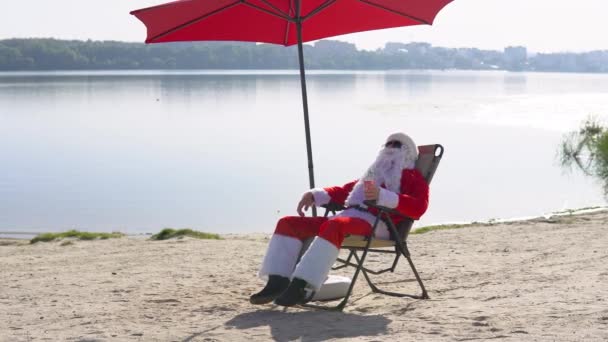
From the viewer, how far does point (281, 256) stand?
5414 millimetres

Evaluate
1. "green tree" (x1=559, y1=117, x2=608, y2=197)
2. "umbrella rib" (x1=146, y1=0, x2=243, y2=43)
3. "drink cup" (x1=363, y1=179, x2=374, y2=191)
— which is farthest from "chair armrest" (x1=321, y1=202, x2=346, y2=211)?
"green tree" (x1=559, y1=117, x2=608, y2=197)

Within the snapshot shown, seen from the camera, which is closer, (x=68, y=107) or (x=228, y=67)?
(x=68, y=107)

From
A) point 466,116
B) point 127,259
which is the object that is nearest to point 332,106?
point 466,116

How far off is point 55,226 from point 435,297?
10.3 metres

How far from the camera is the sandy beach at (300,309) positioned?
470cm

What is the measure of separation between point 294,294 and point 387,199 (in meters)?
0.72

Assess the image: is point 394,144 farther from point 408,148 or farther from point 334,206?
point 334,206

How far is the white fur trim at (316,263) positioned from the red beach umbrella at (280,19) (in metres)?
0.89

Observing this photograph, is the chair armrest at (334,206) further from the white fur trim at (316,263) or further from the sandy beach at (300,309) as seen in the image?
the white fur trim at (316,263)

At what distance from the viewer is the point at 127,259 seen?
7.78 m

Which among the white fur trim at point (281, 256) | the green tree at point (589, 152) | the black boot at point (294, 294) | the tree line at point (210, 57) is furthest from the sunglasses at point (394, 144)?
the tree line at point (210, 57)

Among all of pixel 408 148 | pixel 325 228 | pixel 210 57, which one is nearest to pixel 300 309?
pixel 325 228

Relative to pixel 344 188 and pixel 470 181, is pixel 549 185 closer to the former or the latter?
pixel 470 181

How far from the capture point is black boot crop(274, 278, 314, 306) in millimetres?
5102
